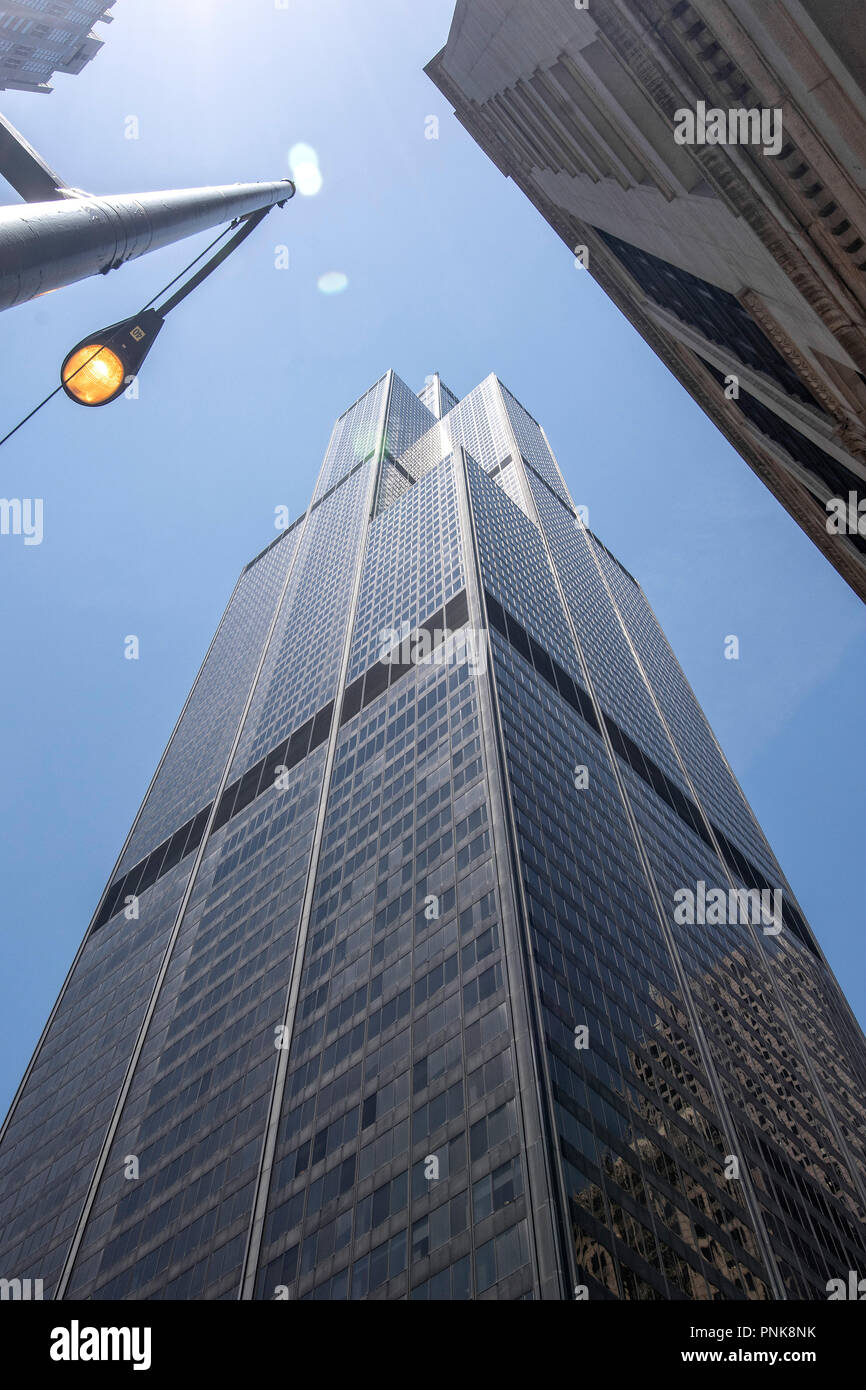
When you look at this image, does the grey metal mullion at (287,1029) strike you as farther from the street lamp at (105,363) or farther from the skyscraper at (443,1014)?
the street lamp at (105,363)

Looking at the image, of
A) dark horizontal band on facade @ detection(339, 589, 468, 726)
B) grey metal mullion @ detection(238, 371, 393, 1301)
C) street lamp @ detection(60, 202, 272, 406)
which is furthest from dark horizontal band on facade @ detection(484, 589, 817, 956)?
street lamp @ detection(60, 202, 272, 406)

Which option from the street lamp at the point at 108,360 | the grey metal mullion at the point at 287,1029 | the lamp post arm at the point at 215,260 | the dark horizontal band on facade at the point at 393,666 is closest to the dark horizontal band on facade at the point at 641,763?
the dark horizontal band on facade at the point at 393,666

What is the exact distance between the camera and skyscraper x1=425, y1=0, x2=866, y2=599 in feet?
50.8

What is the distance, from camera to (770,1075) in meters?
71.4

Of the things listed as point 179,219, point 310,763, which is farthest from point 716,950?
point 179,219

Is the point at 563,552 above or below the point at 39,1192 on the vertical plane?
above

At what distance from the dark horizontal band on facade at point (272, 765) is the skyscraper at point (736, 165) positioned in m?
47.2

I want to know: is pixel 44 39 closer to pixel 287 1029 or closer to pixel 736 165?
pixel 736 165

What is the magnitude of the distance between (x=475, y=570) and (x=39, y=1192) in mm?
62855

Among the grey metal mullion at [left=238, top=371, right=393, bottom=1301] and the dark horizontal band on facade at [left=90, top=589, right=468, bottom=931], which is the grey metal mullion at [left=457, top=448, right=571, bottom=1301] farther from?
the dark horizontal band on facade at [left=90, top=589, right=468, bottom=931]

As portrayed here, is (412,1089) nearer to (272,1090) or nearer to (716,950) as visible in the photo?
(272,1090)

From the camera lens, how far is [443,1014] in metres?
47.2

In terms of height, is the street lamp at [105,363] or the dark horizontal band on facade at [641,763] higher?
the dark horizontal band on facade at [641,763]

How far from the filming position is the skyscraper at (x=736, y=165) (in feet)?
50.8
